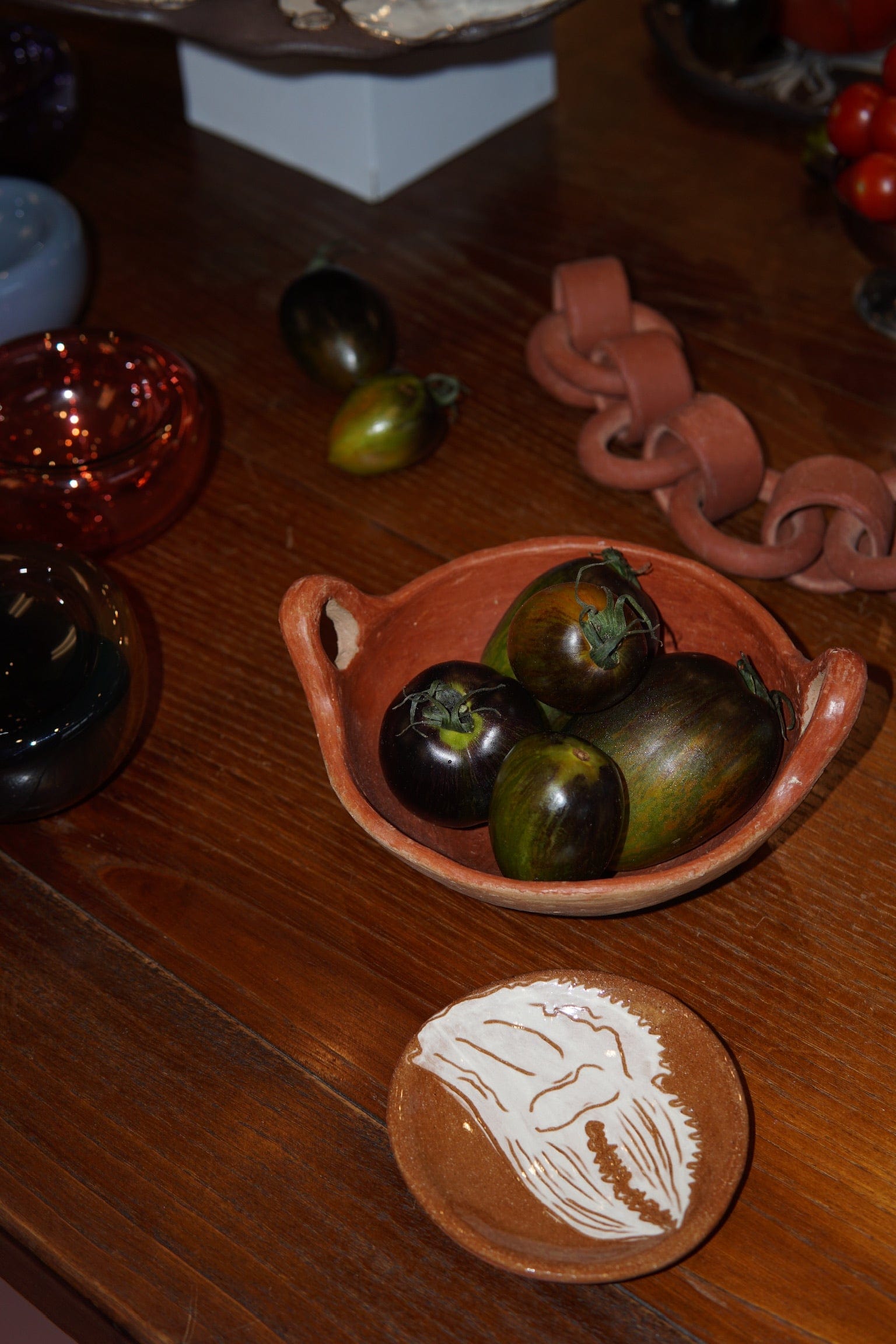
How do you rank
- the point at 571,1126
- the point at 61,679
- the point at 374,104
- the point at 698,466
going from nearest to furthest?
the point at 571,1126, the point at 61,679, the point at 698,466, the point at 374,104

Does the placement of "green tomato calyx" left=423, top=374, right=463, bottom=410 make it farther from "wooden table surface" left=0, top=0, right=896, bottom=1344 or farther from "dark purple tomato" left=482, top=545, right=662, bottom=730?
"dark purple tomato" left=482, top=545, right=662, bottom=730

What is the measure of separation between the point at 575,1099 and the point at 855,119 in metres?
0.64

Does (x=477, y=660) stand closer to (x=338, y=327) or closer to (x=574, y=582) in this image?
(x=574, y=582)

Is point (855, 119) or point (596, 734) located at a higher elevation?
point (855, 119)

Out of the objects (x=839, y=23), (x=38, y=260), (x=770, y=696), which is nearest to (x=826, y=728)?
(x=770, y=696)

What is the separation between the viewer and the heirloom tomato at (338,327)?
0.82 meters

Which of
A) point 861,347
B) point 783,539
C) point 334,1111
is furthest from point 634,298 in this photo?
point 334,1111

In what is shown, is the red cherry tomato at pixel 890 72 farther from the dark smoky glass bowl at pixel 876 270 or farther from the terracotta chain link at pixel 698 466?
the terracotta chain link at pixel 698 466

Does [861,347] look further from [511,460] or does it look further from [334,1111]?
[334,1111]

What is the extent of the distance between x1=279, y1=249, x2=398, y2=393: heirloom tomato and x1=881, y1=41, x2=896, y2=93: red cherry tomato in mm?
351

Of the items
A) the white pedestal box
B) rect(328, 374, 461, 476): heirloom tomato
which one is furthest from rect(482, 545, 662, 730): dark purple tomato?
the white pedestal box

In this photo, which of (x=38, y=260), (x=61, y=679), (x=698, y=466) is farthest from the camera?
(x=38, y=260)

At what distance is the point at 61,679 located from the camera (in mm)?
574

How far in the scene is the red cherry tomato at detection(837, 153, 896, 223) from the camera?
76 cm
